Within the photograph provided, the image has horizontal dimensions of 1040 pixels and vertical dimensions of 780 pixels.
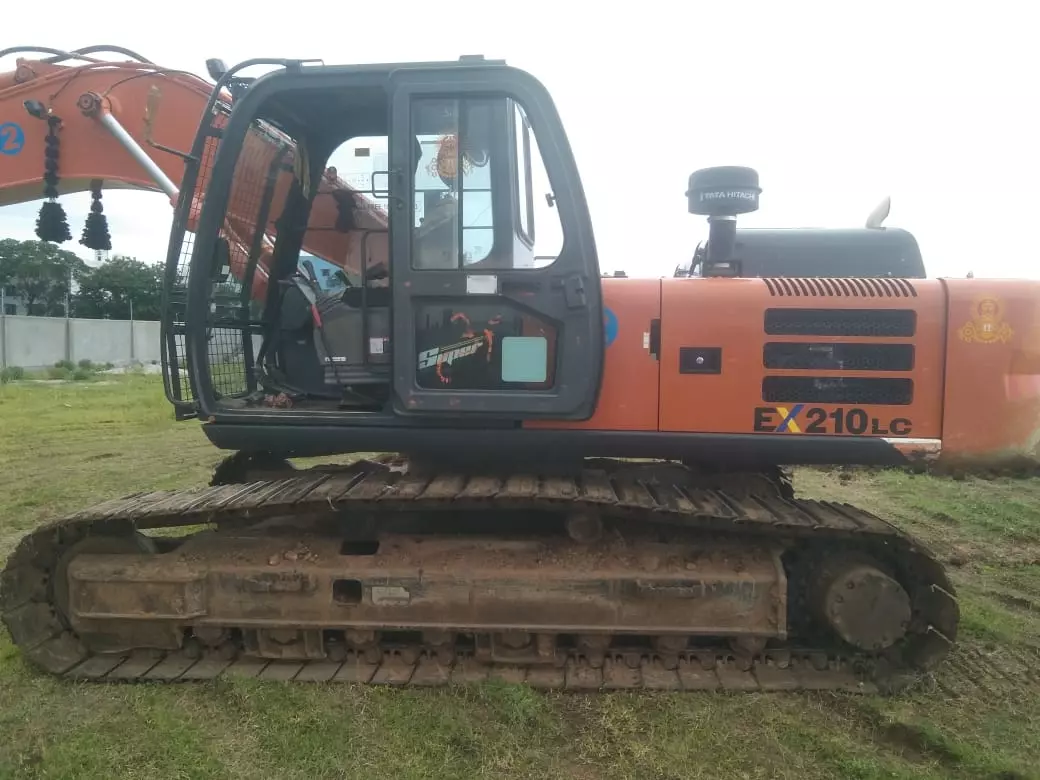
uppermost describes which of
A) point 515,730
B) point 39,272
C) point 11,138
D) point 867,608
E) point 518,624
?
point 39,272

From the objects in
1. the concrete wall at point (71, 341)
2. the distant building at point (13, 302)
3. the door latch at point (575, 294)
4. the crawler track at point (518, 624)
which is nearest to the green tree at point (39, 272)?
the distant building at point (13, 302)

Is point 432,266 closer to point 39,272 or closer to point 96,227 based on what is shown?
point 96,227

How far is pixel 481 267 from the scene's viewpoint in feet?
12.1

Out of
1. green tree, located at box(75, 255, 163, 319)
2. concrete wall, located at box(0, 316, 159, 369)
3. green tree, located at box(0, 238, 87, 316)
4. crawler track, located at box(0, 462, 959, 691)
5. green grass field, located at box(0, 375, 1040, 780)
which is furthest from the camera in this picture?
green tree, located at box(75, 255, 163, 319)

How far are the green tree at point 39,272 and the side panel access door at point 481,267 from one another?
177 feet

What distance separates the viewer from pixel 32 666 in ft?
13.1

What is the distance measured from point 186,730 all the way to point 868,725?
303 cm

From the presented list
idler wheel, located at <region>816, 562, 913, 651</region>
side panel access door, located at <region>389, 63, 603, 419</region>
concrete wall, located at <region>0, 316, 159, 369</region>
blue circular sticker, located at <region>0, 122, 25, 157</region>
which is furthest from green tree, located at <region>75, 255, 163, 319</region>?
idler wheel, located at <region>816, 562, 913, 651</region>

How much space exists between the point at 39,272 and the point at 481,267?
56.5 meters

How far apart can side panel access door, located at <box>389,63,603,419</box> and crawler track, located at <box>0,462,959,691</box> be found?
1.63 ft

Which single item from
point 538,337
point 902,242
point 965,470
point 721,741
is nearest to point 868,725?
point 721,741

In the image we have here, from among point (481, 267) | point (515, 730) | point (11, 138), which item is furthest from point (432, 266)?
point (11, 138)

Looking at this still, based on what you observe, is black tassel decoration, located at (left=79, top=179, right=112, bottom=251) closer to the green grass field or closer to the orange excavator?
the orange excavator

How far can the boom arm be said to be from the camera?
440cm
